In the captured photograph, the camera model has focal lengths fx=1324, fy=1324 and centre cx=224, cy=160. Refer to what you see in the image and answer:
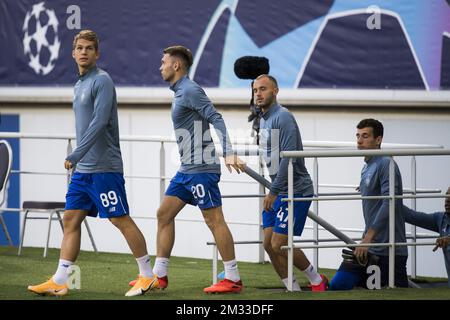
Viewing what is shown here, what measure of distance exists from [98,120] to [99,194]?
22.4 inches

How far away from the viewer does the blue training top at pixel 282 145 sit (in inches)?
410

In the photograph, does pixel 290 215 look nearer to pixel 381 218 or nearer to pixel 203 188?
pixel 203 188

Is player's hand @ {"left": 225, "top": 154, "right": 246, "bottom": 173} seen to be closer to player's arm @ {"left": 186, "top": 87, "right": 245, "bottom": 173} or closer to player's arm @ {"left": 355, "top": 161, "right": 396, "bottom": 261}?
player's arm @ {"left": 186, "top": 87, "right": 245, "bottom": 173}

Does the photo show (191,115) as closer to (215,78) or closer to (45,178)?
(215,78)

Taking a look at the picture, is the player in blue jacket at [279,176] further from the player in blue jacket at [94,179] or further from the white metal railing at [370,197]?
the player in blue jacket at [94,179]

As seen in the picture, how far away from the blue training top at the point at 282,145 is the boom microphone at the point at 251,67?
864 mm

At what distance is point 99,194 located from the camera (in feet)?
33.2

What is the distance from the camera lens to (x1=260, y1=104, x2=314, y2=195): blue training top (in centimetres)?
1041

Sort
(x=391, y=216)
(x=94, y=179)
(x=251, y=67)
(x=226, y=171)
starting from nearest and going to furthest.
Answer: (x=94, y=179) < (x=391, y=216) < (x=251, y=67) < (x=226, y=171)

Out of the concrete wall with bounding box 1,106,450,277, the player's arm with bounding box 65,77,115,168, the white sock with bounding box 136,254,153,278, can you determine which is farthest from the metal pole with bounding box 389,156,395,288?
the concrete wall with bounding box 1,106,450,277

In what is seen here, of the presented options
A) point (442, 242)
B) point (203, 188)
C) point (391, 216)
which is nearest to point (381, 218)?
point (391, 216)

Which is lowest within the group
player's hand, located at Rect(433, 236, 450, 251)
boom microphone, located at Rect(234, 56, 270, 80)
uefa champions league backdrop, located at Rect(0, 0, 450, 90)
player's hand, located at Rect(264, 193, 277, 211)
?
player's hand, located at Rect(433, 236, 450, 251)

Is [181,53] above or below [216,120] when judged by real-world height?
above

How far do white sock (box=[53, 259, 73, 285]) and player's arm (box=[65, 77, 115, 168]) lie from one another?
2.72ft
